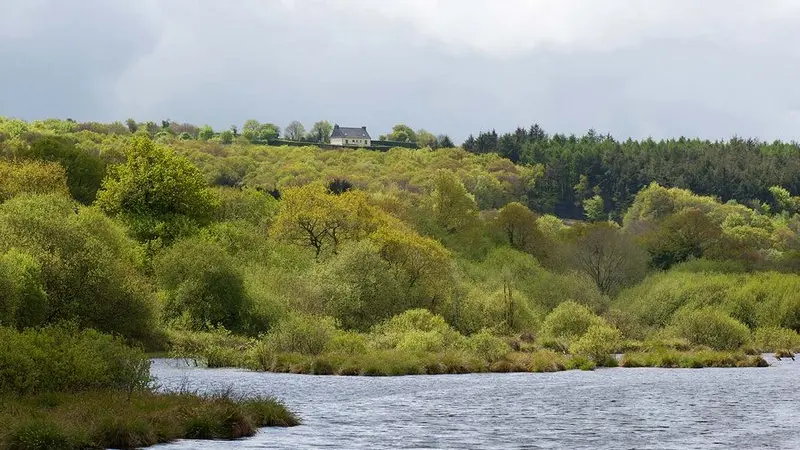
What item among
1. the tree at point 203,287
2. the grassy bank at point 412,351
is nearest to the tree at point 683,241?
the grassy bank at point 412,351

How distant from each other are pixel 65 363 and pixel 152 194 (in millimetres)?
61771

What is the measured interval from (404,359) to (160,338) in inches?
758

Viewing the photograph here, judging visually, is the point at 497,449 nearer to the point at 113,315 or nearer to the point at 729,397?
the point at 729,397

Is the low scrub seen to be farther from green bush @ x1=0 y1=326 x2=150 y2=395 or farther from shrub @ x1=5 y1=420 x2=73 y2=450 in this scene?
shrub @ x1=5 y1=420 x2=73 y2=450

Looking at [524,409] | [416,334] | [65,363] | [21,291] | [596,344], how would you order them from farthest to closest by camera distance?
[596,344]
[416,334]
[21,291]
[524,409]
[65,363]

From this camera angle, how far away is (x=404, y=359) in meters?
76.9

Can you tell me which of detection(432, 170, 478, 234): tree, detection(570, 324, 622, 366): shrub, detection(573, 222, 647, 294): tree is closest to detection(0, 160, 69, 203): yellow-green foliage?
detection(570, 324, 622, 366): shrub

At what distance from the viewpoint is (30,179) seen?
103000 millimetres

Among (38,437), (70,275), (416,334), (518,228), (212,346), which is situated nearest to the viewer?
(38,437)

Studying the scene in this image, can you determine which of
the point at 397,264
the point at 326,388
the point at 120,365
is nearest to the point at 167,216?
the point at 397,264

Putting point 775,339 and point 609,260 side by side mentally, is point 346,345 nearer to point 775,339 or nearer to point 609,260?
point 775,339

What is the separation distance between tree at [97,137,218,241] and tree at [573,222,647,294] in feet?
193

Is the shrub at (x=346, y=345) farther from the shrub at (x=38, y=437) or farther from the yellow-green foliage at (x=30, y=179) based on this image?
the shrub at (x=38, y=437)

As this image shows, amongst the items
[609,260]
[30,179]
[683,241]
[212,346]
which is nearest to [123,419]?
[212,346]
